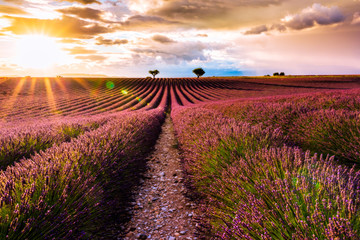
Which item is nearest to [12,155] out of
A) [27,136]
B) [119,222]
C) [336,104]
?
[27,136]

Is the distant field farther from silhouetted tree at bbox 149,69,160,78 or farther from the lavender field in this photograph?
silhouetted tree at bbox 149,69,160,78

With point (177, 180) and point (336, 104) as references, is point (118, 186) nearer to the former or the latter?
point (177, 180)

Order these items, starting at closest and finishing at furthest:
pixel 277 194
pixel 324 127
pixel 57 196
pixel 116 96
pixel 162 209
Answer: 1. pixel 277 194
2. pixel 57 196
3. pixel 162 209
4. pixel 324 127
5. pixel 116 96

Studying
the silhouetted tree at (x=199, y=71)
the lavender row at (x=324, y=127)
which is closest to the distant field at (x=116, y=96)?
the lavender row at (x=324, y=127)

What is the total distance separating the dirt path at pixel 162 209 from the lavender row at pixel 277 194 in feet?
1.23

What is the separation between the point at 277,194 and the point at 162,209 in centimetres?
245

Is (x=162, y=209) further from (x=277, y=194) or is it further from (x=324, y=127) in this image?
(x=324, y=127)

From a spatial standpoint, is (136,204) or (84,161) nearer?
(84,161)

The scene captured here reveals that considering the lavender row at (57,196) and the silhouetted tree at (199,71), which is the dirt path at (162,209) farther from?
the silhouetted tree at (199,71)

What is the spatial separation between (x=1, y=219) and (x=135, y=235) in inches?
72.7

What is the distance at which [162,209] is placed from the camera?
370 cm

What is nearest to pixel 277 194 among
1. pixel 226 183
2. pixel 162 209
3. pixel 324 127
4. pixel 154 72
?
pixel 226 183

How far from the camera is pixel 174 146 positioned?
8.18 meters

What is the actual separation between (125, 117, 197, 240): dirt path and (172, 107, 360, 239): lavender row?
0.38 m
